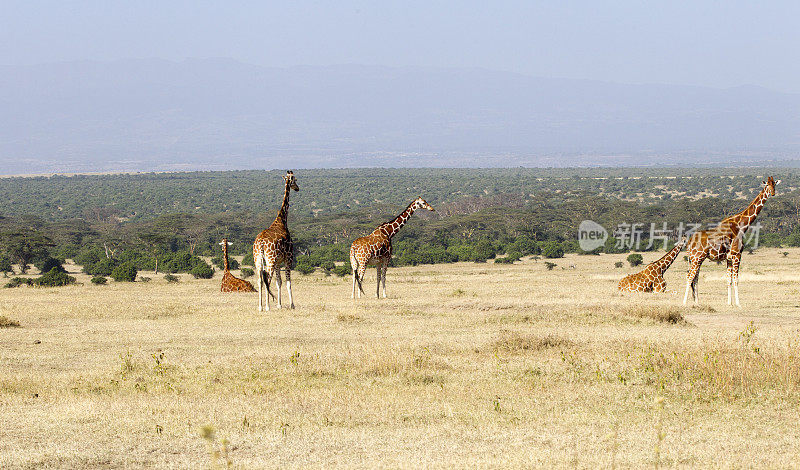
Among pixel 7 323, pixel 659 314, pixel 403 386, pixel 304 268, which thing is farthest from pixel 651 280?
pixel 304 268

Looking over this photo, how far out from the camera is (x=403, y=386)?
1286 cm

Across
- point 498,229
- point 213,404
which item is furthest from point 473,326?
point 498,229

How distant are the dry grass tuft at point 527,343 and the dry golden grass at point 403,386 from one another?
0.16 feet

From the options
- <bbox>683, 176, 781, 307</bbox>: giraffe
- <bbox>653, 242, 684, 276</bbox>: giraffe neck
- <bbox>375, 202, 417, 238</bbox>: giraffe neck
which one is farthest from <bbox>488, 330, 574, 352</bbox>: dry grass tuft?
<bbox>653, 242, 684, 276</bbox>: giraffe neck

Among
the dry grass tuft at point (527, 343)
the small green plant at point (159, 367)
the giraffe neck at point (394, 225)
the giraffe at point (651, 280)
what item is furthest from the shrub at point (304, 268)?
the small green plant at point (159, 367)

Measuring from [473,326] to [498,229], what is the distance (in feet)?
148

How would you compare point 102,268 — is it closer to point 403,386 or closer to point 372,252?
point 372,252

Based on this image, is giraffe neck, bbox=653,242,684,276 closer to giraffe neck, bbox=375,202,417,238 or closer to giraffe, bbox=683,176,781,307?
giraffe, bbox=683,176,781,307

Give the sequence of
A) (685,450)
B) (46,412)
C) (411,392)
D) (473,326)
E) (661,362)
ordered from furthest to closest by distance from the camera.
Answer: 1. (473,326)
2. (661,362)
3. (411,392)
4. (46,412)
5. (685,450)

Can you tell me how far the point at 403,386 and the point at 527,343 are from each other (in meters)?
3.72

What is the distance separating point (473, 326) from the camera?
19406 mm

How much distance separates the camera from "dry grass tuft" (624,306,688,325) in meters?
19.3

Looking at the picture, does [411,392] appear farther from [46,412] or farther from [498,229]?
[498,229]

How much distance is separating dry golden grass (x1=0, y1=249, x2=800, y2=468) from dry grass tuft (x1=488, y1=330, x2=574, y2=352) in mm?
49
